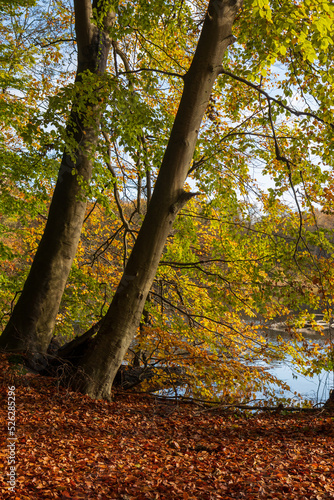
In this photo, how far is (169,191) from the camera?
5145mm

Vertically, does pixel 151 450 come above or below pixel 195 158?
below

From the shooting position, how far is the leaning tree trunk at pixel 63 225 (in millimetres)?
6059

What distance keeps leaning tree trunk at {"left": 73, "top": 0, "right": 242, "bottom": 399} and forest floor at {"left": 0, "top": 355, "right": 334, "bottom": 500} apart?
0.95 m

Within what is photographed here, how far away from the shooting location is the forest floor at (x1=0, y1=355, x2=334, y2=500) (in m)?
3.10

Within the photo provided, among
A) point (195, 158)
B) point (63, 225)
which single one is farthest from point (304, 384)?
point (63, 225)

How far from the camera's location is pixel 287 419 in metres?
→ 5.80

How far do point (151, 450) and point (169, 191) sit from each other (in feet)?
10.0

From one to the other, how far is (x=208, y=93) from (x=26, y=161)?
4154 millimetres

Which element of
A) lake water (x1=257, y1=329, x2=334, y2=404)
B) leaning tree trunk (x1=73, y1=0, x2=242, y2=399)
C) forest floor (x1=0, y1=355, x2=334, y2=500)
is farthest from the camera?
lake water (x1=257, y1=329, x2=334, y2=404)

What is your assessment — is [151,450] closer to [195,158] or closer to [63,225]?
[63,225]

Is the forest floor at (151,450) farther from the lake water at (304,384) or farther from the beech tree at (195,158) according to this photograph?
the lake water at (304,384)

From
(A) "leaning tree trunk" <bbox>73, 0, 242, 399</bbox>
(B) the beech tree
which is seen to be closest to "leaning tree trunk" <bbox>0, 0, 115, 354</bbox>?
(B) the beech tree

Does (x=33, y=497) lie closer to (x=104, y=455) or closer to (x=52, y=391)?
(x=104, y=455)

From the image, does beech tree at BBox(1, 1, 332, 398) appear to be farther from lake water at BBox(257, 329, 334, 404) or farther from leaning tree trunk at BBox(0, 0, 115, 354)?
lake water at BBox(257, 329, 334, 404)
